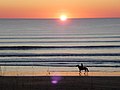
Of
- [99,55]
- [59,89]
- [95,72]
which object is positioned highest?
[99,55]

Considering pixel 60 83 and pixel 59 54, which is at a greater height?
pixel 59 54

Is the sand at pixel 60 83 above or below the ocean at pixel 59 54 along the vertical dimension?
below

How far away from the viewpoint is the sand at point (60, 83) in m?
21.2

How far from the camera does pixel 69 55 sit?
151 ft

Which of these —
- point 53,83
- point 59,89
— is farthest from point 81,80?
point 59,89

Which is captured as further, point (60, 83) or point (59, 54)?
point (59, 54)

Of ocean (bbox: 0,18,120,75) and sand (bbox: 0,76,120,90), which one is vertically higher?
ocean (bbox: 0,18,120,75)

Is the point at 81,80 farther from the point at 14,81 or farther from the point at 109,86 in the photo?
the point at 14,81

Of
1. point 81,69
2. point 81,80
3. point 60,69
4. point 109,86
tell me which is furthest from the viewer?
point 60,69

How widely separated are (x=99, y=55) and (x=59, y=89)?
24.8m

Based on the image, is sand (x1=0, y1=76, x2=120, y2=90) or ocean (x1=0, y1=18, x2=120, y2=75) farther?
ocean (x1=0, y1=18, x2=120, y2=75)

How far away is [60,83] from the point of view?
22.9 m

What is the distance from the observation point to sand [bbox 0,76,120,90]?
21.2 metres

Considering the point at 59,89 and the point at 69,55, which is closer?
the point at 59,89
